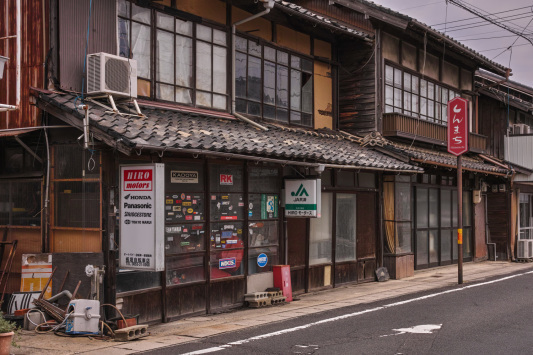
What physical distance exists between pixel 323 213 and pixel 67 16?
8.40 meters

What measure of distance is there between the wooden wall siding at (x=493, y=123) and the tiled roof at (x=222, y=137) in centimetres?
1065

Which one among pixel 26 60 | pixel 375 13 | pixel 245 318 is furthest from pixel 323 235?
pixel 26 60

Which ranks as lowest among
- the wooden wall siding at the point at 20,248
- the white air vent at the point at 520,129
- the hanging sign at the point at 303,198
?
the wooden wall siding at the point at 20,248

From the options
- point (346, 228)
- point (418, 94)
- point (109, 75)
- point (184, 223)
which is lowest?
point (346, 228)

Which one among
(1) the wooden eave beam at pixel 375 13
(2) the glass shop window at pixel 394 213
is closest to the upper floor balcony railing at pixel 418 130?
(2) the glass shop window at pixel 394 213

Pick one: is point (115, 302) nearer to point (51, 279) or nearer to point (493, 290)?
point (51, 279)

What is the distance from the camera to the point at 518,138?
27312mm

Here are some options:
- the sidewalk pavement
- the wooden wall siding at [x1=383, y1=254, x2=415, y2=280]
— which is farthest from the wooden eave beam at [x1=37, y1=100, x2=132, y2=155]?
the wooden wall siding at [x1=383, y1=254, x2=415, y2=280]

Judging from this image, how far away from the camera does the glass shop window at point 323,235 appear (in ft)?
54.3

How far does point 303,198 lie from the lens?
48.5 ft

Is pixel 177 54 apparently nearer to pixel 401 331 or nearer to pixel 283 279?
pixel 283 279

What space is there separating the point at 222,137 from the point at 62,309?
176 inches

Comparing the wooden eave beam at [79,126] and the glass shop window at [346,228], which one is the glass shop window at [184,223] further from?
the glass shop window at [346,228]

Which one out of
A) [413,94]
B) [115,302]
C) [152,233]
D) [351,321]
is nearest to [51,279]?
[115,302]
